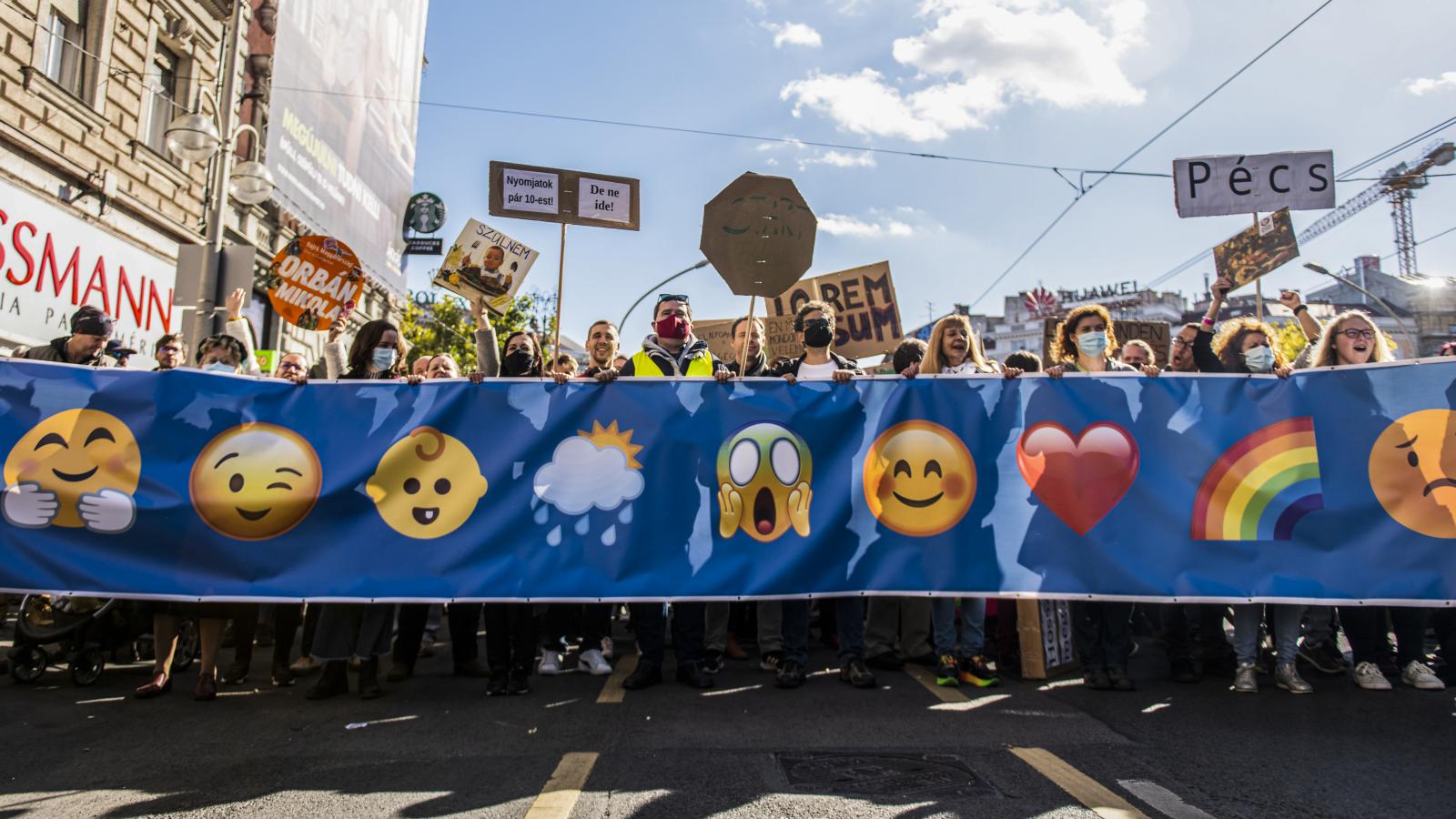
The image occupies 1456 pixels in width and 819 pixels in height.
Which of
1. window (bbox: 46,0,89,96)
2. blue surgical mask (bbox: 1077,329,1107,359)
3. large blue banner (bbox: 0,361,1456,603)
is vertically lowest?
large blue banner (bbox: 0,361,1456,603)

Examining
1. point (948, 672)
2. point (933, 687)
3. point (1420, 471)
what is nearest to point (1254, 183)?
point (1420, 471)

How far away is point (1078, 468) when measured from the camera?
5.34 m

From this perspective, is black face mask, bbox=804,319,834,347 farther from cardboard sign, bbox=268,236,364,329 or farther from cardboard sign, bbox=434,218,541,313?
cardboard sign, bbox=268,236,364,329

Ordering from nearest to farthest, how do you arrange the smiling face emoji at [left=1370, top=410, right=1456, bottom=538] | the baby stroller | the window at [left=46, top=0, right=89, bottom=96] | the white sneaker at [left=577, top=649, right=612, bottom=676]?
the smiling face emoji at [left=1370, top=410, right=1456, bottom=538]
the baby stroller
the white sneaker at [left=577, top=649, right=612, bottom=676]
the window at [left=46, top=0, right=89, bottom=96]

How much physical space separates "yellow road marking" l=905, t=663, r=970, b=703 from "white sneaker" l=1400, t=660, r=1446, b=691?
2614 millimetres

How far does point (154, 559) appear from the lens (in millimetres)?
5168

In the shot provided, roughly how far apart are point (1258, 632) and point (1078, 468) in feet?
4.86

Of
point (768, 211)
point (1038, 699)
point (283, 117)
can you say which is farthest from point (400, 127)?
point (1038, 699)

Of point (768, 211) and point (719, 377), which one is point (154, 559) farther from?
point (768, 211)

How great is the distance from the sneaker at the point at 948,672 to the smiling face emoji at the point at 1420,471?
2411mm

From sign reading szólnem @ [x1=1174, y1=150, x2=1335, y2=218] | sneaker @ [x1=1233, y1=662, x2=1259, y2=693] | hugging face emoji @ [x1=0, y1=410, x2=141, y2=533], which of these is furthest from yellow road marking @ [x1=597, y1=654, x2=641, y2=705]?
sign reading szólnem @ [x1=1174, y1=150, x2=1335, y2=218]

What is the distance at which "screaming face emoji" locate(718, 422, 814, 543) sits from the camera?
5.34 m

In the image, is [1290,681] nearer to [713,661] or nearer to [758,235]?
[713,661]

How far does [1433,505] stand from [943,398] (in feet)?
8.37
